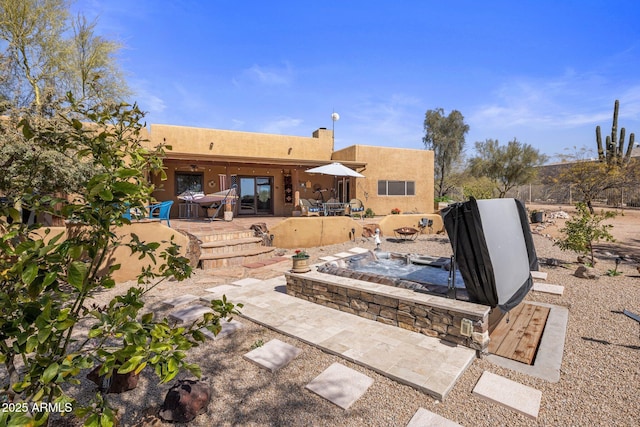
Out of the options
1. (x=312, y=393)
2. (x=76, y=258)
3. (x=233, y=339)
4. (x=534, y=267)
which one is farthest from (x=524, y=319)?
(x=76, y=258)

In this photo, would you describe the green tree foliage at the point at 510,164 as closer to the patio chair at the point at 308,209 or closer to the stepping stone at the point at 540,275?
the patio chair at the point at 308,209

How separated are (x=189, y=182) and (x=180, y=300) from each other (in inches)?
384

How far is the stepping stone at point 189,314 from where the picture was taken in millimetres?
4996

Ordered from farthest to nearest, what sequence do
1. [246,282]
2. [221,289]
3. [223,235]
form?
[223,235] → [246,282] → [221,289]

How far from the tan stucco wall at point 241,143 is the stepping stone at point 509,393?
41.6ft

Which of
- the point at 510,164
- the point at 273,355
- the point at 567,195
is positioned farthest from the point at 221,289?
the point at 567,195

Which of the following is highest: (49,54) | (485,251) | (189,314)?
(49,54)

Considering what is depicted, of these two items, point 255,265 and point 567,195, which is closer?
point 255,265

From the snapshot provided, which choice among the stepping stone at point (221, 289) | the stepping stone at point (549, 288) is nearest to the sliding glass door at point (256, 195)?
the stepping stone at point (221, 289)

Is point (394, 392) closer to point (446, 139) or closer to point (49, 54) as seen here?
point (49, 54)

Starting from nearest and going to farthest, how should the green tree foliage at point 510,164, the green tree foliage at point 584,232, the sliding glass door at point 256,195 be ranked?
the green tree foliage at point 584,232, the sliding glass door at point 256,195, the green tree foliage at point 510,164

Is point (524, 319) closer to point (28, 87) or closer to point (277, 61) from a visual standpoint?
point (277, 61)

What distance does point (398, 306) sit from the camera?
4.65 metres

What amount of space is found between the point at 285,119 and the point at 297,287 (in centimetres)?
1824
